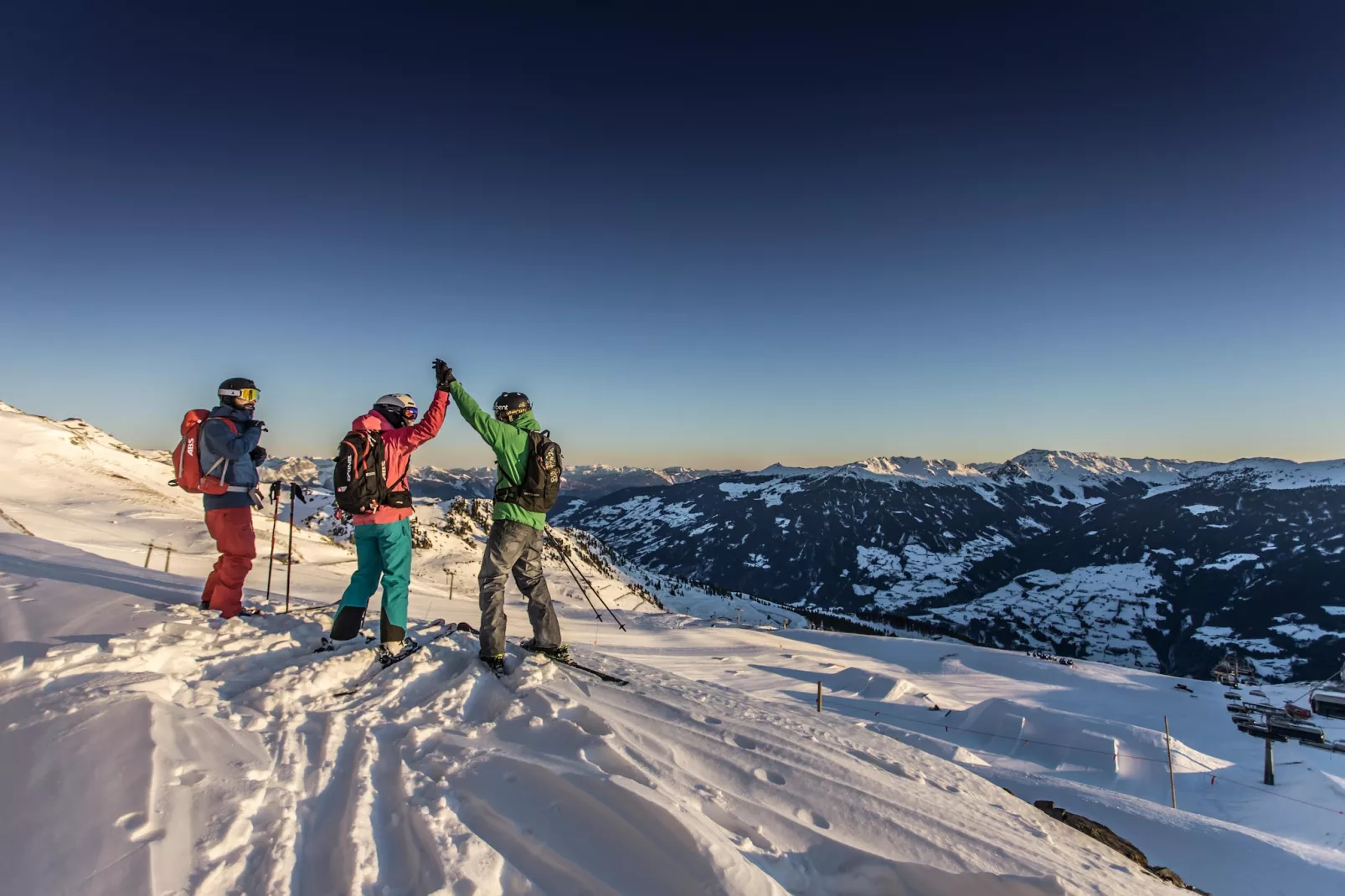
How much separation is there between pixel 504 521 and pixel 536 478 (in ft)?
2.03

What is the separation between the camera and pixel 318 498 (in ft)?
284

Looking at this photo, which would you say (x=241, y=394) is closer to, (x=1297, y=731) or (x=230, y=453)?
(x=230, y=453)

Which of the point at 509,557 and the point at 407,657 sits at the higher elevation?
the point at 509,557

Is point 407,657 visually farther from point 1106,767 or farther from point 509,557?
point 1106,767

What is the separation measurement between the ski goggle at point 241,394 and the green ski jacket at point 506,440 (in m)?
3.17

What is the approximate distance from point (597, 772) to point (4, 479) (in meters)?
47.9

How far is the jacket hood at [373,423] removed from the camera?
6512mm

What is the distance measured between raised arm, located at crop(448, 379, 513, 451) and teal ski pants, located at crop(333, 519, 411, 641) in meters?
1.56

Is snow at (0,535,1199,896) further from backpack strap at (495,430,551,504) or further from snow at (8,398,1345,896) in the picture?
backpack strap at (495,430,551,504)

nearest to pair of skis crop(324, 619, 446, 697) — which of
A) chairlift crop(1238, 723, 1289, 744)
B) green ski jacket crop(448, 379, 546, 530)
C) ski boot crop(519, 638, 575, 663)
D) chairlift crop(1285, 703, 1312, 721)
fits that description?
ski boot crop(519, 638, 575, 663)

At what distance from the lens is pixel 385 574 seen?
21.9 feet

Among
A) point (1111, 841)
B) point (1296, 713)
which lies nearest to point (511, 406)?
point (1111, 841)

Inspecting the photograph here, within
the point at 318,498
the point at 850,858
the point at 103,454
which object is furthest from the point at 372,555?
the point at 318,498

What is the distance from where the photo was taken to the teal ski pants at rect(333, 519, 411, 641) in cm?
661
